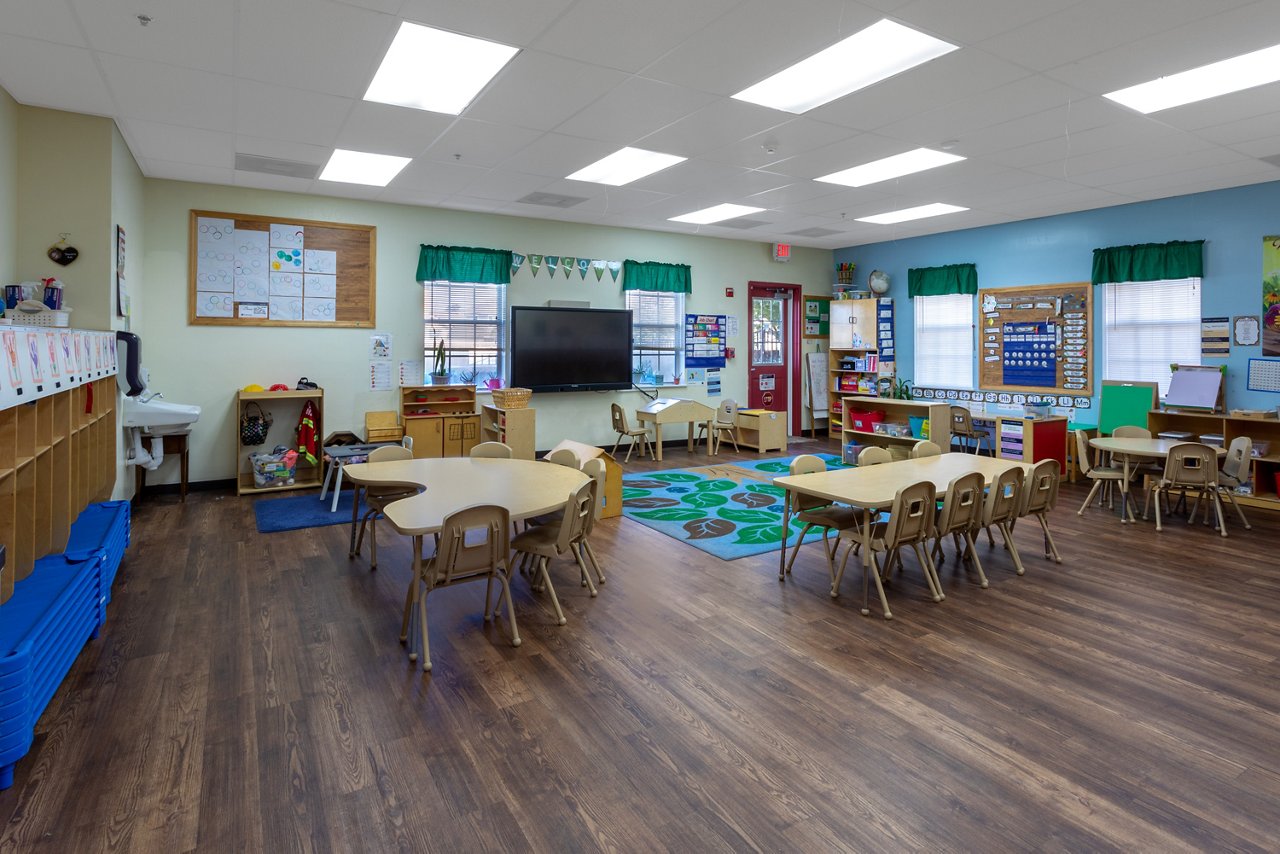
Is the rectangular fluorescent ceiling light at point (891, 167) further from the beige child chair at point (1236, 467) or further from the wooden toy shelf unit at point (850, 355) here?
the wooden toy shelf unit at point (850, 355)

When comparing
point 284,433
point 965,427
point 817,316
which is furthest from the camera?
point 817,316

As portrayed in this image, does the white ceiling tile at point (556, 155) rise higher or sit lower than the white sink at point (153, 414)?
higher

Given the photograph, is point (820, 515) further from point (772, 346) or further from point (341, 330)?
point (772, 346)

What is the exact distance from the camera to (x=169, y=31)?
353 centimetres

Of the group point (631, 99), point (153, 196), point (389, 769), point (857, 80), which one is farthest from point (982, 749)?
point (153, 196)

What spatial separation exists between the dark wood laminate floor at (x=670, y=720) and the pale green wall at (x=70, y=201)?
2015 millimetres

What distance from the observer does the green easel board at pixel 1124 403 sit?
7246 mm

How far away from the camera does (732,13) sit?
3.34 metres

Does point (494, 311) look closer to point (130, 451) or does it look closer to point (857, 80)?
point (130, 451)

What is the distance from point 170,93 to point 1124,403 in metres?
8.78

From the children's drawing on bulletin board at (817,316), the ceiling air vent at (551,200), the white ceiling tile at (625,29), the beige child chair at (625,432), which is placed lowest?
the beige child chair at (625,432)

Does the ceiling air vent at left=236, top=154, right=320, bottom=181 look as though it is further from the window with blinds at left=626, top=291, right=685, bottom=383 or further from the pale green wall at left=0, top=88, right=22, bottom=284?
the window with blinds at left=626, top=291, right=685, bottom=383

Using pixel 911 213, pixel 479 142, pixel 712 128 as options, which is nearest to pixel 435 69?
pixel 479 142

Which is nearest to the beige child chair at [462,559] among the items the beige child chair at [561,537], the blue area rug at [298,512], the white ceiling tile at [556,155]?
the beige child chair at [561,537]
